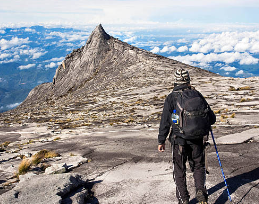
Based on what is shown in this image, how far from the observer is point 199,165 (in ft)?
19.0

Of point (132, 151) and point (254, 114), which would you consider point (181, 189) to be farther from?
point (254, 114)

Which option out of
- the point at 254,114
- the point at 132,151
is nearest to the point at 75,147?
the point at 132,151

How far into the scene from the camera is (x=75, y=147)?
12.8m

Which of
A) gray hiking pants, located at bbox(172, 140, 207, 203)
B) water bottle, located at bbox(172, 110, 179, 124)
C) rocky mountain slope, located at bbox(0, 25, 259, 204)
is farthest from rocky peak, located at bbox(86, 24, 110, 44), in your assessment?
gray hiking pants, located at bbox(172, 140, 207, 203)

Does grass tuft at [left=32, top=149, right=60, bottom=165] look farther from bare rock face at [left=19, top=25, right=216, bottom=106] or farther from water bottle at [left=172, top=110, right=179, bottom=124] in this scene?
bare rock face at [left=19, top=25, right=216, bottom=106]

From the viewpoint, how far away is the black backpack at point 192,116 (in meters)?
5.41

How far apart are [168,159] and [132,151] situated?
85.7 inches

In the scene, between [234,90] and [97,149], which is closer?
[97,149]

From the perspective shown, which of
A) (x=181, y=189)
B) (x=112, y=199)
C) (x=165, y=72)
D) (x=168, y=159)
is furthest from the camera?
(x=165, y=72)

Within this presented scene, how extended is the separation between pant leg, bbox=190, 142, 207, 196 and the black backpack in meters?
0.38

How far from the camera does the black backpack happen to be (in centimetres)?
541

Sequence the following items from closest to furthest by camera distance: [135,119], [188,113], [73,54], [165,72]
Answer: [188,113], [135,119], [165,72], [73,54]

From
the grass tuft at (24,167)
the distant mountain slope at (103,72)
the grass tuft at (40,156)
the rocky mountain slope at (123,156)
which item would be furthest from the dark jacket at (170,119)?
the distant mountain slope at (103,72)

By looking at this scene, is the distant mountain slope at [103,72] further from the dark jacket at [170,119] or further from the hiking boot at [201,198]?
the hiking boot at [201,198]
